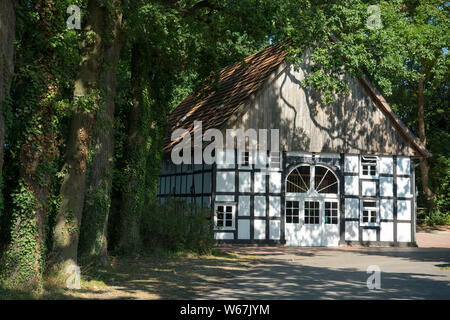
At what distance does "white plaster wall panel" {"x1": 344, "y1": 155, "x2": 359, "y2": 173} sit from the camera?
Answer: 23.4 metres

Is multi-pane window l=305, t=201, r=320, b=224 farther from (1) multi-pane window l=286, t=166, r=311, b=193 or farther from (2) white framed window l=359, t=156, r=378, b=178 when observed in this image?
(2) white framed window l=359, t=156, r=378, b=178

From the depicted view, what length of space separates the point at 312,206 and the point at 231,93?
6258mm

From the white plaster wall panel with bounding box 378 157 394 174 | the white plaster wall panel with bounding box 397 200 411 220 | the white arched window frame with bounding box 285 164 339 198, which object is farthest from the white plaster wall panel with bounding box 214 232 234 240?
A: the white plaster wall panel with bounding box 397 200 411 220

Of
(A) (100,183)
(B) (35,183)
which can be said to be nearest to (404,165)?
(A) (100,183)

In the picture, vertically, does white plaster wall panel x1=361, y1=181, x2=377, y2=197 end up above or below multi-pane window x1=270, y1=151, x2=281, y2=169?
below

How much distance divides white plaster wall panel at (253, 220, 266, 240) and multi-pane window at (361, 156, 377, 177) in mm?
5202

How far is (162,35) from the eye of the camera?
14094 mm

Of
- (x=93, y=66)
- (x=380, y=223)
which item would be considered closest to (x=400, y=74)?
(x=380, y=223)

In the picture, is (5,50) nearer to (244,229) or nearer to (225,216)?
(225,216)

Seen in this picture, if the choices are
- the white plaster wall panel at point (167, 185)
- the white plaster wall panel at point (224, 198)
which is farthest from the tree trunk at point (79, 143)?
the white plaster wall panel at point (167, 185)

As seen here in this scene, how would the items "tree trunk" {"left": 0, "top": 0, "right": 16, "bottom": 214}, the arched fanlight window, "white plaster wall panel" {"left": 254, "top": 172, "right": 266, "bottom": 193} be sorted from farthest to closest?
the arched fanlight window < "white plaster wall panel" {"left": 254, "top": 172, "right": 266, "bottom": 193} < "tree trunk" {"left": 0, "top": 0, "right": 16, "bottom": 214}

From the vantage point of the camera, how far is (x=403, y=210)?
2391 cm
